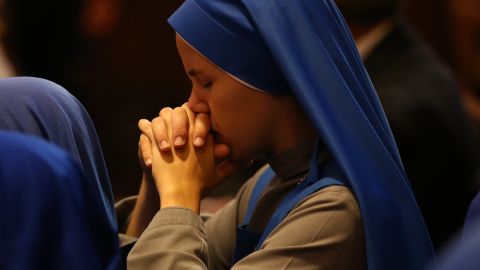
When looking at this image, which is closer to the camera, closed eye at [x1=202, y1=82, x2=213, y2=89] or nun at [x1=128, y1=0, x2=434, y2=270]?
nun at [x1=128, y1=0, x2=434, y2=270]

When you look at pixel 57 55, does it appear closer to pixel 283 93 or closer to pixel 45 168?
pixel 283 93

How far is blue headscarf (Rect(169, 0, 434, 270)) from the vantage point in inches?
105

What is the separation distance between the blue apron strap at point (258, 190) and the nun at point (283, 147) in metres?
0.02

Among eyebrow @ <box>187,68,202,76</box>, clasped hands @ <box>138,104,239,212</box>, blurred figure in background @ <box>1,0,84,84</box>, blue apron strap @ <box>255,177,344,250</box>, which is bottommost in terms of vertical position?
blurred figure in background @ <box>1,0,84,84</box>

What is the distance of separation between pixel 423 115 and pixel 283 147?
7.46ft

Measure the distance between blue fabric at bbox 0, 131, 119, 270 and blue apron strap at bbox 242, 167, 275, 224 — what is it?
30.7 inches

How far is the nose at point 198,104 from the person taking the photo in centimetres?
291

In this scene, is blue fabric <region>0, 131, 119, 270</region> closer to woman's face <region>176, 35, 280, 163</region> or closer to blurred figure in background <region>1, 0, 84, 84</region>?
woman's face <region>176, 35, 280, 163</region>

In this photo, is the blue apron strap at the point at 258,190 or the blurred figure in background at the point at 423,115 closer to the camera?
the blue apron strap at the point at 258,190

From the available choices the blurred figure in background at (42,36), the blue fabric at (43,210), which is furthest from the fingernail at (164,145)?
the blurred figure in background at (42,36)

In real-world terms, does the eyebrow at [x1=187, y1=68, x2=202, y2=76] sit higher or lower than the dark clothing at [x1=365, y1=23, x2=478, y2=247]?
higher

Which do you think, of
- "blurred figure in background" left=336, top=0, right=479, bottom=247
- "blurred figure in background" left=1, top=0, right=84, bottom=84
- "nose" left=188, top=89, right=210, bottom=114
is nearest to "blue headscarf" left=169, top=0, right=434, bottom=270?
"nose" left=188, top=89, right=210, bottom=114

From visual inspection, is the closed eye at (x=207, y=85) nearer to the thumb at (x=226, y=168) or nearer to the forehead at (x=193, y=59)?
the forehead at (x=193, y=59)

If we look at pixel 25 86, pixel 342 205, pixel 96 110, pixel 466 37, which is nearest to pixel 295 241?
pixel 342 205
